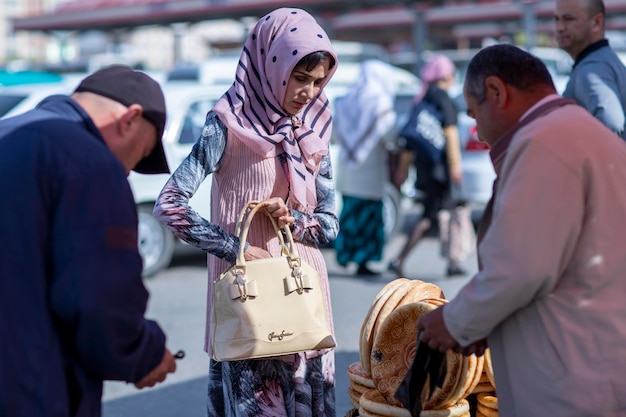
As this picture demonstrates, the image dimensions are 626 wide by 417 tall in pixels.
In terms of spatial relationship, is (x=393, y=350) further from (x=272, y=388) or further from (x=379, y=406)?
(x=272, y=388)

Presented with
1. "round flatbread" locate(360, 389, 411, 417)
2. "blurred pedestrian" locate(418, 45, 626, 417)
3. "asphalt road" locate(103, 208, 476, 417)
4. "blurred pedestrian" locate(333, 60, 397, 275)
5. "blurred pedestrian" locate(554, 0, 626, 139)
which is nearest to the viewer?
"blurred pedestrian" locate(418, 45, 626, 417)

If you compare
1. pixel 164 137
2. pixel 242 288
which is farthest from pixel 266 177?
pixel 164 137

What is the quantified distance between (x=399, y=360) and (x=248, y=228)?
0.77m

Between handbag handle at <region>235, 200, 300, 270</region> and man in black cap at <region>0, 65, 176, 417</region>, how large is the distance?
0.87 metres

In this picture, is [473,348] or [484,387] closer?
[473,348]

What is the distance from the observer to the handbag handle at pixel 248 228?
127 inches

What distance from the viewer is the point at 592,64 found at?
5.09 m

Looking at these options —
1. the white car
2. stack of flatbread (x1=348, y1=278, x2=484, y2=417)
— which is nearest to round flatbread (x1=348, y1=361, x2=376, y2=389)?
stack of flatbread (x1=348, y1=278, x2=484, y2=417)

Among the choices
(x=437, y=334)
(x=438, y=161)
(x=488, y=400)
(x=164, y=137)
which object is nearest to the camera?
(x=437, y=334)

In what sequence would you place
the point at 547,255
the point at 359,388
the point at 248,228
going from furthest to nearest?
the point at 359,388 < the point at 248,228 < the point at 547,255

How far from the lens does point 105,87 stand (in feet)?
8.14

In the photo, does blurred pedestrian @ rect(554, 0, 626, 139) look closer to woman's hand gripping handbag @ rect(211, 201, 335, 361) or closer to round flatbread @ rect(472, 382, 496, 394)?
round flatbread @ rect(472, 382, 496, 394)

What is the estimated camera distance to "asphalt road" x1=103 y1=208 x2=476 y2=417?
564cm

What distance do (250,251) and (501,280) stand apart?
124cm
